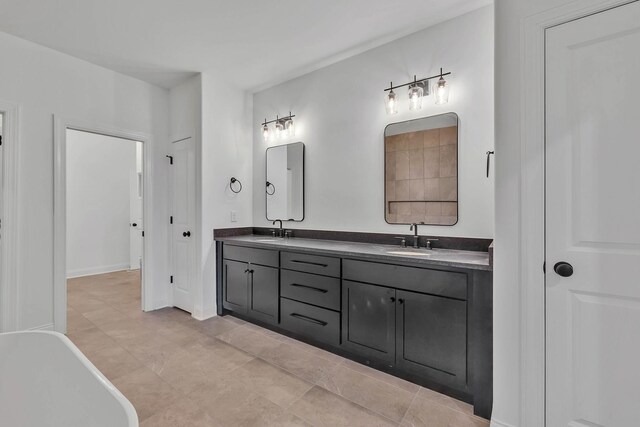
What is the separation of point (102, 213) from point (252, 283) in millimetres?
4379

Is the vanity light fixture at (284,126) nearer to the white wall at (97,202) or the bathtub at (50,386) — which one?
the bathtub at (50,386)

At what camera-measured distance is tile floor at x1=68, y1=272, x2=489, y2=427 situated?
5.72 ft

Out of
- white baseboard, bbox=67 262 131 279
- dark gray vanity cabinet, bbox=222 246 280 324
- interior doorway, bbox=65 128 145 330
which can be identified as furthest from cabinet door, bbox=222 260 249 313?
white baseboard, bbox=67 262 131 279

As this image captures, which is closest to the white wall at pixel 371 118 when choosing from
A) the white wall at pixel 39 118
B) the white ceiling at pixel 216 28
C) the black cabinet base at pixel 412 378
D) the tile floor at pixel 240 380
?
the white ceiling at pixel 216 28

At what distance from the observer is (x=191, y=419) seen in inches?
68.0

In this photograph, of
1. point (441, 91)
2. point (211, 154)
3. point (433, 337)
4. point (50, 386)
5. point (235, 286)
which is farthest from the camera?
point (211, 154)

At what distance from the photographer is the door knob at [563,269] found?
4.52 ft

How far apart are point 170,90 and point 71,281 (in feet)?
12.1

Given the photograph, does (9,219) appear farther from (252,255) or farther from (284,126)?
(284,126)

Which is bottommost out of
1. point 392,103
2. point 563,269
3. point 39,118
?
point 563,269

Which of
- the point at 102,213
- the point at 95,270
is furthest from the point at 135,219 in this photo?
the point at 95,270

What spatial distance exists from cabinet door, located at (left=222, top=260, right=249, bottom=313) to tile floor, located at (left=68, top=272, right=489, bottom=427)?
0.68ft

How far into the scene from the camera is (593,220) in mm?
1342

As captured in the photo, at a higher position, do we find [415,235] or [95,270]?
[415,235]
